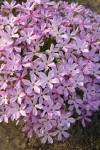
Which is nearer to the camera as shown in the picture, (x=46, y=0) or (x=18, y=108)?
(x=18, y=108)

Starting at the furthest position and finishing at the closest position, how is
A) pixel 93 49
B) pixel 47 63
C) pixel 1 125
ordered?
pixel 1 125 → pixel 93 49 → pixel 47 63

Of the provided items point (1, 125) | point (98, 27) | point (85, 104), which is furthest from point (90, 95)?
point (1, 125)

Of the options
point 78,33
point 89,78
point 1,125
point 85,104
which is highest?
point 78,33

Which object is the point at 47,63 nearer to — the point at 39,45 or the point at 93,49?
the point at 39,45

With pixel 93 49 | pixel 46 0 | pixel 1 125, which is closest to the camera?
pixel 93 49

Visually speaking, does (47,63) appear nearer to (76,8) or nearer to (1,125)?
(76,8)

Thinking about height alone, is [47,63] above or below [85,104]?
above
